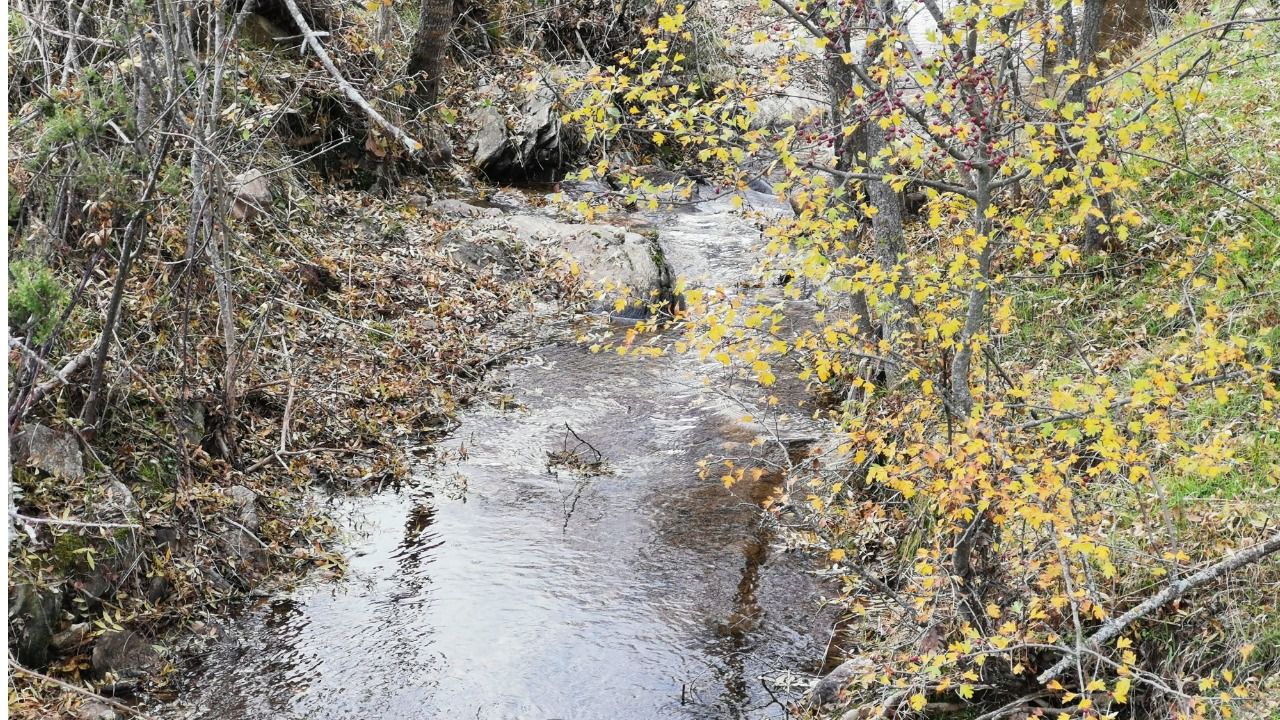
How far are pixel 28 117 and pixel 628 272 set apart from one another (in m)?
6.57

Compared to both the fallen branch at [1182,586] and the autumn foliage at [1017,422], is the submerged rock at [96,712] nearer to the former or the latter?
the autumn foliage at [1017,422]

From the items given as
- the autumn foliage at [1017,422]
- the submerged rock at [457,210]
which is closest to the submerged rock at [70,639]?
the autumn foliage at [1017,422]

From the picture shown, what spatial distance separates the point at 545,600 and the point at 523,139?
948 centimetres

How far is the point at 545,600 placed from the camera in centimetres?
660

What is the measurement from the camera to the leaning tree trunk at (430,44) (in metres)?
13.3

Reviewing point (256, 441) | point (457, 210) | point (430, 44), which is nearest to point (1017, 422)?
point (256, 441)

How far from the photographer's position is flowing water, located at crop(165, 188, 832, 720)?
570cm

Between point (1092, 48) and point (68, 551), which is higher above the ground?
point (1092, 48)

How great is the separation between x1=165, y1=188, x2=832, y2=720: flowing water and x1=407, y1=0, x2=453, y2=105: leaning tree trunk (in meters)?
6.32

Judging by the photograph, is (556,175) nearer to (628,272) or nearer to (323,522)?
(628,272)

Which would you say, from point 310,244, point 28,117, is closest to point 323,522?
point 28,117

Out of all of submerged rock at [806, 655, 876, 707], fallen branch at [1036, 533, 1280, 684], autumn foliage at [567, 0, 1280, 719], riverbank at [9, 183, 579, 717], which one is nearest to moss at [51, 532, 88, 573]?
riverbank at [9, 183, 579, 717]

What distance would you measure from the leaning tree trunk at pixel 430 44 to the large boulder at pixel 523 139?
3.71 feet

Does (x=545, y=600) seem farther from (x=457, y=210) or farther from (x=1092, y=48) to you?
(x=457, y=210)
